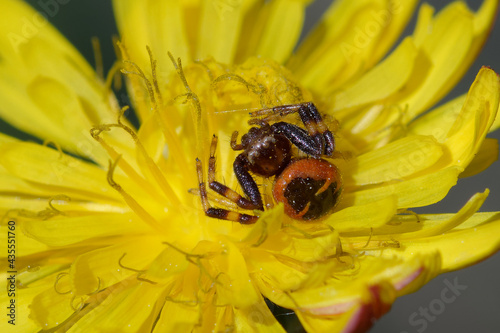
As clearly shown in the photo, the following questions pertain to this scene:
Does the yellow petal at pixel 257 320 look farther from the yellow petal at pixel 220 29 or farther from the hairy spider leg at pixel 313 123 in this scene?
the yellow petal at pixel 220 29

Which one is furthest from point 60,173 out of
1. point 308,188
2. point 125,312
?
point 308,188

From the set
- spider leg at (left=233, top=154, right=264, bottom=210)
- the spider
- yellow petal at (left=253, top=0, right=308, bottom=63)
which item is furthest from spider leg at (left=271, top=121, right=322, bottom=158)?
yellow petal at (left=253, top=0, right=308, bottom=63)

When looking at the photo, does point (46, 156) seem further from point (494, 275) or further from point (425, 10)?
point (494, 275)

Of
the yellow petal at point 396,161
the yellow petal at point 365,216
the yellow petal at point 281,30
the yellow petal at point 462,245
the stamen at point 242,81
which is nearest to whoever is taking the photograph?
A: the yellow petal at point 462,245

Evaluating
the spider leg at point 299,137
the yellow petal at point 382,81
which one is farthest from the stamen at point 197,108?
the yellow petal at point 382,81

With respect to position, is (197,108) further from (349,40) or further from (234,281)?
(349,40)

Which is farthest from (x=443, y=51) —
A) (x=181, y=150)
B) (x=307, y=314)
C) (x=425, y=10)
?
(x=307, y=314)
